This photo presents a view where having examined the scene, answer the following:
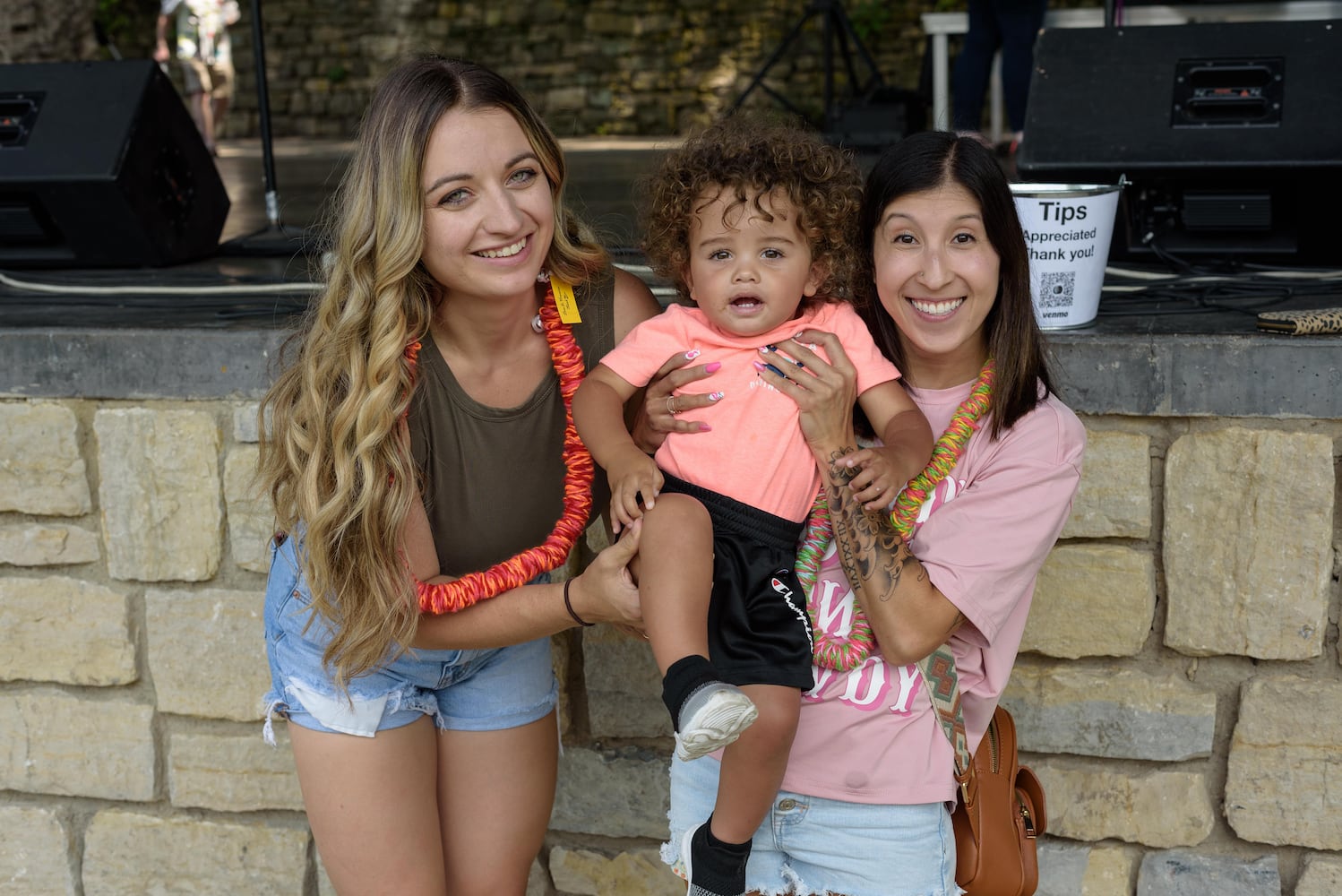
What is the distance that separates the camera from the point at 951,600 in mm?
1635

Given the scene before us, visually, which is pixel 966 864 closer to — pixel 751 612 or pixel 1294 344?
pixel 751 612

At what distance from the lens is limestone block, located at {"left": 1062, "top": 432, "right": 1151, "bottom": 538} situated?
2.17 m

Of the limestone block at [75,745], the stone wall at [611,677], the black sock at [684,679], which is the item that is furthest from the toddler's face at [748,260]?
the limestone block at [75,745]

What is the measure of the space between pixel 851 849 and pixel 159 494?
1546 millimetres

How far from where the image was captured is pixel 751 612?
1.69m

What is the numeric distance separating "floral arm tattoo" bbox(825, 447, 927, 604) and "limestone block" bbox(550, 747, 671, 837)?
0.97 metres

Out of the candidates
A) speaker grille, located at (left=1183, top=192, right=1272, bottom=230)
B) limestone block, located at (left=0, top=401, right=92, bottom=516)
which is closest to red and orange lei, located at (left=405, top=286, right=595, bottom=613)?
limestone block, located at (left=0, top=401, right=92, bottom=516)

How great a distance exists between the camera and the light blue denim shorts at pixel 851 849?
1679 mm

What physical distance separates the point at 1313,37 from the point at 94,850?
10.8ft

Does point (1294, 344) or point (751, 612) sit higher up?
point (1294, 344)

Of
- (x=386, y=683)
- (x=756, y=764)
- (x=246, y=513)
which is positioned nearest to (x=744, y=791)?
(x=756, y=764)

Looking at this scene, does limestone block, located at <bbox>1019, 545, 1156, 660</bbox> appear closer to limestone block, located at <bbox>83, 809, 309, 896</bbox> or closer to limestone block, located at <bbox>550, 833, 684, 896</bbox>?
limestone block, located at <bbox>550, 833, 684, 896</bbox>

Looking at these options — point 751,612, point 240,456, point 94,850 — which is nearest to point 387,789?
point 751,612

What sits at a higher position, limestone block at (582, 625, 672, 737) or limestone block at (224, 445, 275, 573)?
limestone block at (224, 445, 275, 573)
